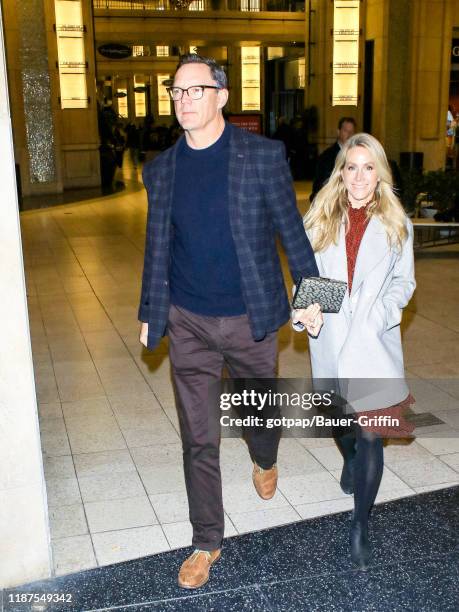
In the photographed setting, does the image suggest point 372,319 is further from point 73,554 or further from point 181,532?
point 73,554

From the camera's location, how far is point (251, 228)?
341cm

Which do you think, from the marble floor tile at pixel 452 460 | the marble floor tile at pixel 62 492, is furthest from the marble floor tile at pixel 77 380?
the marble floor tile at pixel 452 460

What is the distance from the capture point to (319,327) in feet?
11.6

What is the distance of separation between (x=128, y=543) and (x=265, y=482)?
859 millimetres

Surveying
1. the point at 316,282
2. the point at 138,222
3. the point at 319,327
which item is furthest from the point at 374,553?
the point at 138,222

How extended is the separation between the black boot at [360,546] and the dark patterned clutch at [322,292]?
1077 mm

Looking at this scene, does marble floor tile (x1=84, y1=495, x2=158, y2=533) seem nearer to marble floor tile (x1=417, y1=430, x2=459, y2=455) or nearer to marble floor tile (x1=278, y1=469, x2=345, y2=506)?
marble floor tile (x1=278, y1=469, x2=345, y2=506)

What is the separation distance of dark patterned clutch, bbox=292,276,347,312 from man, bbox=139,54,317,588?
0.58 feet

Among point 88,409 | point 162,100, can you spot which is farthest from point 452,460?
point 162,100

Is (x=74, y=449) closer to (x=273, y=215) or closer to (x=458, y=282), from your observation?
(x=273, y=215)

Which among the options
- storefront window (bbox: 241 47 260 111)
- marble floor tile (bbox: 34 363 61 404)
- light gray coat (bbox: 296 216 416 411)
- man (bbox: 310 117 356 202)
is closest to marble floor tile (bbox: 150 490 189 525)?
light gray coat (bbox: 296 216 416 411)

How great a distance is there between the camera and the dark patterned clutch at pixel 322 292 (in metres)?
3.41

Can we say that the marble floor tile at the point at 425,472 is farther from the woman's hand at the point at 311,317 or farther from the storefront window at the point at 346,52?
the storefront window at the point at 346,52

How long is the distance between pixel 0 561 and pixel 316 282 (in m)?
1.92
